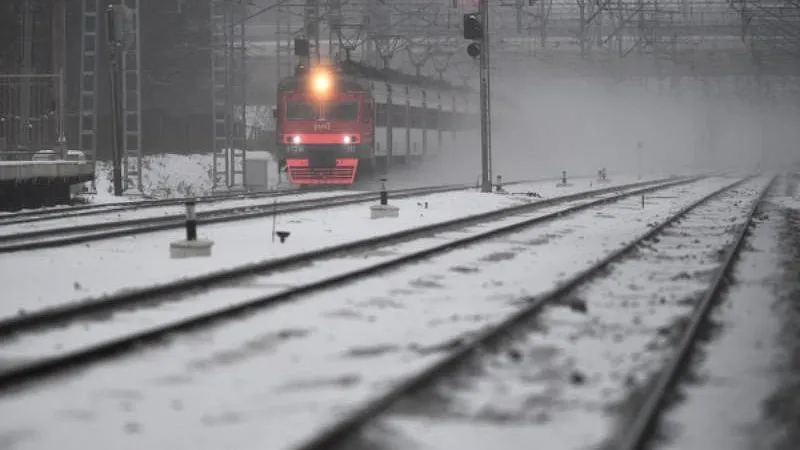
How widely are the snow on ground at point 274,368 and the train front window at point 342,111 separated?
21857 millimetres

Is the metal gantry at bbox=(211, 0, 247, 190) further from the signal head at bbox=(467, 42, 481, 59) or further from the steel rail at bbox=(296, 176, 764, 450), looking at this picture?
the steel rail at bbox=(296, 176, 764, 450)

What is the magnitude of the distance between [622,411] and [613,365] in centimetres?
139

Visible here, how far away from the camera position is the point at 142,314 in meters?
9.92

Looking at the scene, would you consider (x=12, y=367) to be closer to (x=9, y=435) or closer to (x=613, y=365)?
(x=9, y=435)

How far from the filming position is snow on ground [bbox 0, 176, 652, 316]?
38.0 feet

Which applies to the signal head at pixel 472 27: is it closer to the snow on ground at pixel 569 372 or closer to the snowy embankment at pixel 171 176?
the snowy embankment at pixel 171 176

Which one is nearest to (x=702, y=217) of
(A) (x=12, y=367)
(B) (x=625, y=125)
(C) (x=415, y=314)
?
(C) (x=415, y=314)

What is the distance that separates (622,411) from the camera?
21.0 feet

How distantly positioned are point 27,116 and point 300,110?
8023 mm

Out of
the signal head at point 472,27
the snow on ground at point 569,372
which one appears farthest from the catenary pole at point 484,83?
the snow on ground at point 569,372

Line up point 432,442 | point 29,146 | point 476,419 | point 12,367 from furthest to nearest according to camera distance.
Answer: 1. point 29,146
2. point 12,367
3. point 476,419
4. point 432,442

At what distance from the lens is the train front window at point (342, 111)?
3512 centimetres

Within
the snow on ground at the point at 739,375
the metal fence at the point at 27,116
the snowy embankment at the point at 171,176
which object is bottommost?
the snow on ground at the point at 739,375

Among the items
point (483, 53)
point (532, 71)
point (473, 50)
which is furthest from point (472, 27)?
point (532, 71)
